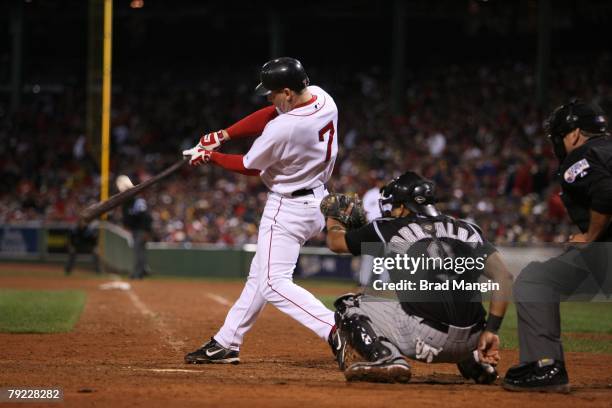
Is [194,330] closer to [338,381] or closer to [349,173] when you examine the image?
[338,381]

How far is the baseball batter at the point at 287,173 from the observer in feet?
22.0

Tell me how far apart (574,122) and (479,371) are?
178 centimetres

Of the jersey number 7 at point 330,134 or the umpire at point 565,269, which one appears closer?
the umpire at point 565,269

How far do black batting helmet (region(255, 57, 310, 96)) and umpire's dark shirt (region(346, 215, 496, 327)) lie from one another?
1.55 meters

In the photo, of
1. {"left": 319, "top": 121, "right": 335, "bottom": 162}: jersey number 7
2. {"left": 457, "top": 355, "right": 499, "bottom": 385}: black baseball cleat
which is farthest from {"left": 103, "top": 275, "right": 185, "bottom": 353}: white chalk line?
{"left": 457, "top": 355, "right": 499, "bottom": 385}: black baseball cleat

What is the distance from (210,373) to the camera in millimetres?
6535

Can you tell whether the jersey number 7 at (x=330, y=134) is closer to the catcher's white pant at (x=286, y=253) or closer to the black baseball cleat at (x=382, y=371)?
the catcher's white pant at (x=286, y=253)

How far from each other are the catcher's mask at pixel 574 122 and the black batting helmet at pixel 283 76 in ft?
6.11

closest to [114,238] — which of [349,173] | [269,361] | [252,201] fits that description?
[252,201]

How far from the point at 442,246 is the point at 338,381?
48.4 inches

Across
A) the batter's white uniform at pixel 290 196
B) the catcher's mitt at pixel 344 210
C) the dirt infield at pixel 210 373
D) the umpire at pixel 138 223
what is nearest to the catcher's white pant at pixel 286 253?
the batter's white uniform at pixel 290 196

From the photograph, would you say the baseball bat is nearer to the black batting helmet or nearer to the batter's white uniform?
the batter's white uniform

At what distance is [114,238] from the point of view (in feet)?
76.5

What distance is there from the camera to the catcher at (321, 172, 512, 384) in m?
5.74
